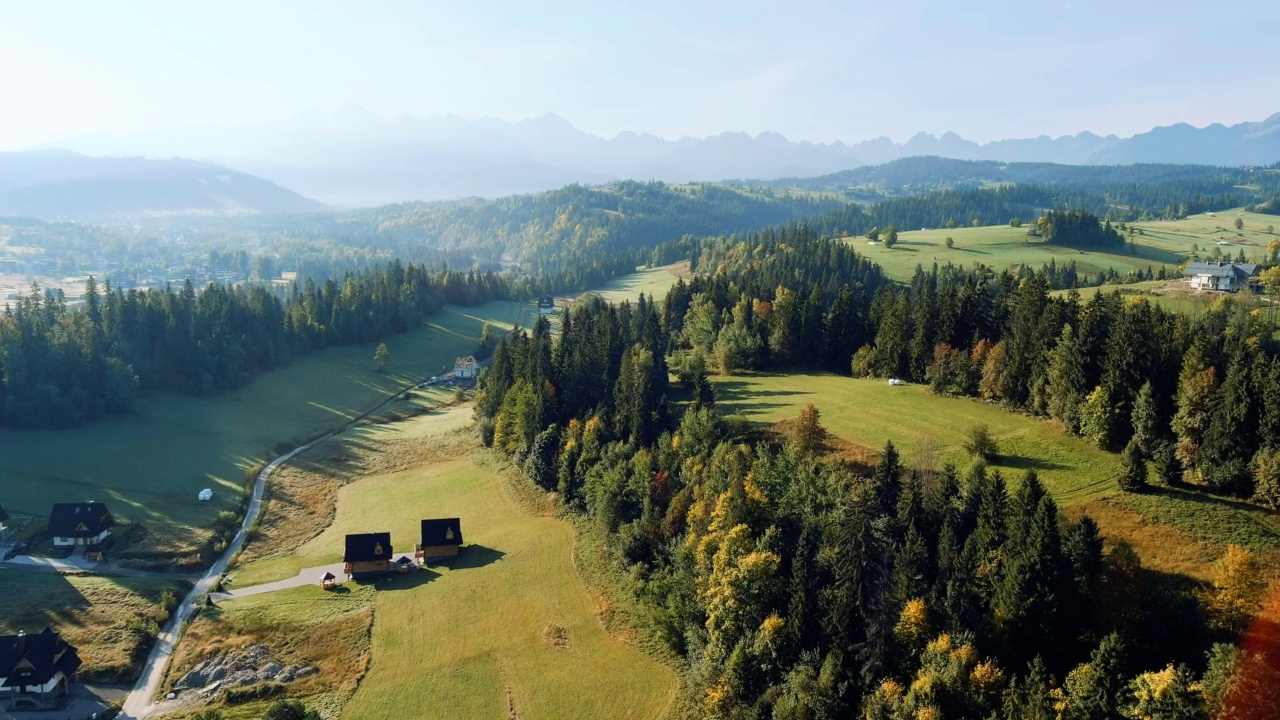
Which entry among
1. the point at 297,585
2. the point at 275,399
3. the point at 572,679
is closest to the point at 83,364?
the point at 275,399

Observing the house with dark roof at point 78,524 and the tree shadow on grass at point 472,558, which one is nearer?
the tree shadow on grass at point 472,558

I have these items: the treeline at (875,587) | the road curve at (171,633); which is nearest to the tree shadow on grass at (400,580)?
the road curve at (171,633)

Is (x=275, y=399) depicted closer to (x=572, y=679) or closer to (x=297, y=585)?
(x=297, y=585)

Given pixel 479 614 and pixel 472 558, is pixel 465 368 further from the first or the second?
pixel 479 614

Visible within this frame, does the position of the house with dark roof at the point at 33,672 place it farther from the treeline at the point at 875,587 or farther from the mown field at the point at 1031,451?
the mown field at the point at 1031,451

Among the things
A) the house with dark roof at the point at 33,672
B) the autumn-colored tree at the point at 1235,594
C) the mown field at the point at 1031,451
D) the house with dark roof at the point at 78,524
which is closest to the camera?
the autumn-colored tree at the point at 1235,594
